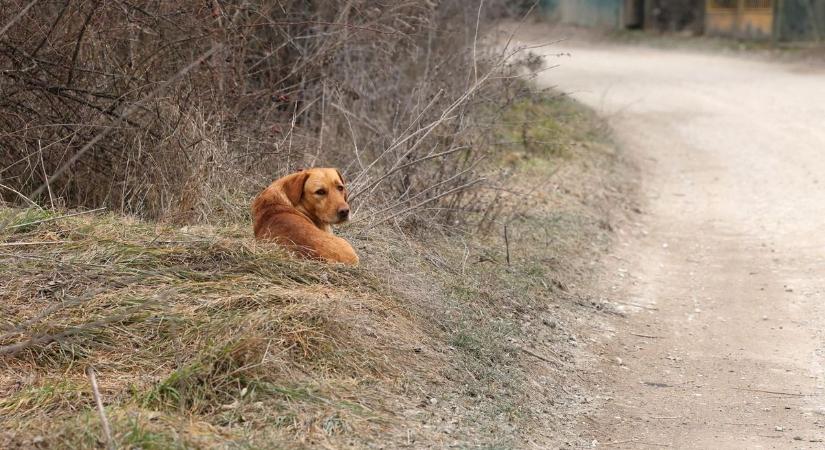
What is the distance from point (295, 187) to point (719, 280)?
13.0ft

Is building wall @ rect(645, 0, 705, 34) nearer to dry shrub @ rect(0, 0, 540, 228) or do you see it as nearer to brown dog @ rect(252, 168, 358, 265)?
dry shrub @ rect(0, 0, 540, 228)

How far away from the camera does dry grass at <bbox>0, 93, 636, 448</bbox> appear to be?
4.61 metres

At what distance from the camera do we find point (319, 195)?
6305 mm

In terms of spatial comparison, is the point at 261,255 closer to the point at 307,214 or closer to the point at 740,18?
→ the point at 307,214

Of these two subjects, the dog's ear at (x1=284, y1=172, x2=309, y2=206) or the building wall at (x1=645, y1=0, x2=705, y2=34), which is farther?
the building wall at (x1=645, y1=0, x2=705, y2=34)

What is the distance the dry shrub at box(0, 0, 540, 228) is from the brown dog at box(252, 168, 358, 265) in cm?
89

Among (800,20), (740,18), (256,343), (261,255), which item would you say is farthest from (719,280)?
(740,18)

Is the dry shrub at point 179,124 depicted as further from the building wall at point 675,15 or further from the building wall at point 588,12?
the building wall at point 588,12

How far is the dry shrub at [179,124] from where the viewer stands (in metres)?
7.45

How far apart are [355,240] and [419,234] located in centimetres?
107

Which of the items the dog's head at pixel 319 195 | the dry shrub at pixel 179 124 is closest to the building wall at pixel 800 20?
the dry shrub at pixel 179 124

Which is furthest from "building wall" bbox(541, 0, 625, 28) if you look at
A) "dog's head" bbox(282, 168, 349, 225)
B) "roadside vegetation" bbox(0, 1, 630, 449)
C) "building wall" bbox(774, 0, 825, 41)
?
"dog's head" bbox(282, 168, 349, 225)

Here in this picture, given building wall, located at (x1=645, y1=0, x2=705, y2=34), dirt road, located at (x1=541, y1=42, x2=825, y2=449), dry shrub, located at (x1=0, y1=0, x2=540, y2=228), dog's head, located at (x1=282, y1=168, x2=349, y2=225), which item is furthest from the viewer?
building wall, located at (x1=645, y1=0, x2=705, y2=34)

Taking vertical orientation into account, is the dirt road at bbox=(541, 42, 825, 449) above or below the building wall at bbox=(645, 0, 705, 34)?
below
